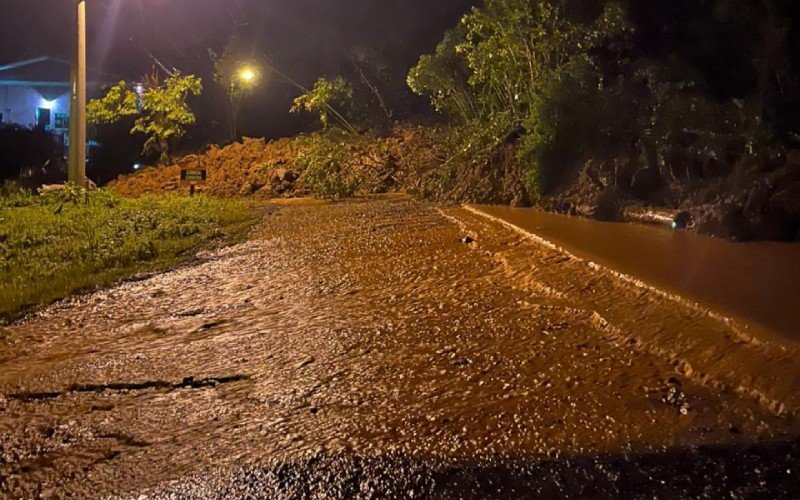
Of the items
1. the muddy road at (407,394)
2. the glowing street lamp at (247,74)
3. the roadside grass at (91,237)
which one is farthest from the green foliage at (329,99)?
the muddy road at (407,394)

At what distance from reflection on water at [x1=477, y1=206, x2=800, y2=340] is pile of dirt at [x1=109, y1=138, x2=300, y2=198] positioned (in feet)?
40.1

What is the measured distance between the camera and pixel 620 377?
13.7ft

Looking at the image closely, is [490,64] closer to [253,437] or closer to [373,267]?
[373,267]

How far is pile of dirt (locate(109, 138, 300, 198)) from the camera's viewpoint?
801 inches

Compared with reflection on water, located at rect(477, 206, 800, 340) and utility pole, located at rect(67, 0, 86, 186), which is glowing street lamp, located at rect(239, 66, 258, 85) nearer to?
utility pole, located at rect(67, 0, 86, 186)

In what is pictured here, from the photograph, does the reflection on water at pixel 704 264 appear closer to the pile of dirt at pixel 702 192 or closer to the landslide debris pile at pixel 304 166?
the pile of dirt at pixel 702 192

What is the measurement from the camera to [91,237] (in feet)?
36.4

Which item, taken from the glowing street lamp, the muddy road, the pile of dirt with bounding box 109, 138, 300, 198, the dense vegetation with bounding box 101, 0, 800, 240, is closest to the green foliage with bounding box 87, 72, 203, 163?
the pile of dirt with bounding box 109, 138, 300, 198

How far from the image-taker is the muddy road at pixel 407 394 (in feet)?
10.7

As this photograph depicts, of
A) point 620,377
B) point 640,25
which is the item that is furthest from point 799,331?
point 640,25

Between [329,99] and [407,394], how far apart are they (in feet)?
60.3

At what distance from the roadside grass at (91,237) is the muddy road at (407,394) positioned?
1.08m

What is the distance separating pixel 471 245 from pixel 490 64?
21.0ft

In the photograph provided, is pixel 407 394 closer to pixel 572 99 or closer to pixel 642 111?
pixel 642 111
